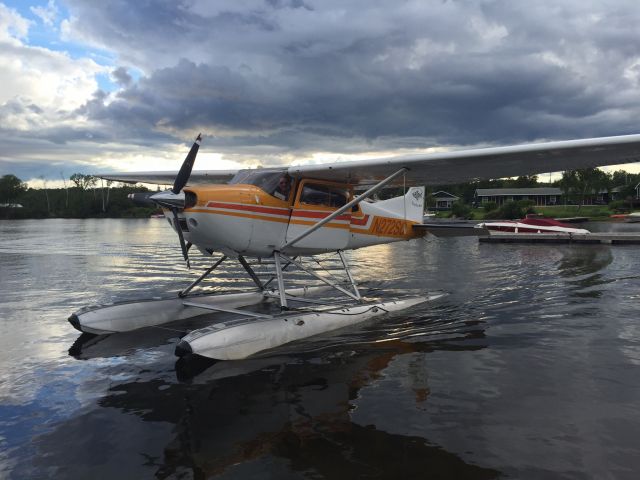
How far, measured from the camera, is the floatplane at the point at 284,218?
6.71m

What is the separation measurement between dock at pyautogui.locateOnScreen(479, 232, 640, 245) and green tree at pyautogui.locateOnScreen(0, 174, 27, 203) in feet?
395

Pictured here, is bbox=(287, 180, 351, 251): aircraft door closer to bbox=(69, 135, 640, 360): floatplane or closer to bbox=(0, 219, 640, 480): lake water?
bbox=(69, 135, 640, 360): floatplane

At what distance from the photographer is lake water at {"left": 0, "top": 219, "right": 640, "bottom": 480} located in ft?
12.6

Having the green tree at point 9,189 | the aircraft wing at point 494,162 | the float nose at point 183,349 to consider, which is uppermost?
the green tree at point 9,189

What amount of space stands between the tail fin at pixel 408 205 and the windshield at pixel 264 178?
346 centimetres

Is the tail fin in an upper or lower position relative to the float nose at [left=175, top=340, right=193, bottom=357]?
upper

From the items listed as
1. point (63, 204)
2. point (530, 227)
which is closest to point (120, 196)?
point (63, 204)

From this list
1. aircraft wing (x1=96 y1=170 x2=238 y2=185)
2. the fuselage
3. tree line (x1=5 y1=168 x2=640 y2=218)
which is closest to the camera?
the fuselage

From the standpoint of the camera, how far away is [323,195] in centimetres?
842

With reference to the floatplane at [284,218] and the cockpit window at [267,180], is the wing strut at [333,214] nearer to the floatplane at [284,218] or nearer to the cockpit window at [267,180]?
the floatplane at [284,218]

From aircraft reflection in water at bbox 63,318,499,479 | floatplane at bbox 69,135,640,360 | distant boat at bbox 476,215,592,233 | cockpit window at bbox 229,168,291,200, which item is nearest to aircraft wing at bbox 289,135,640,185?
floatplane at bbox 69,135,640,360

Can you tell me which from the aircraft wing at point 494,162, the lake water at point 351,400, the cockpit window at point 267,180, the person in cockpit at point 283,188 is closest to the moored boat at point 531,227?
the lake water at point 351,400

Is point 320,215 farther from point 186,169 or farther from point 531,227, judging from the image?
point 531,227

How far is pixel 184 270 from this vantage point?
16219mm
